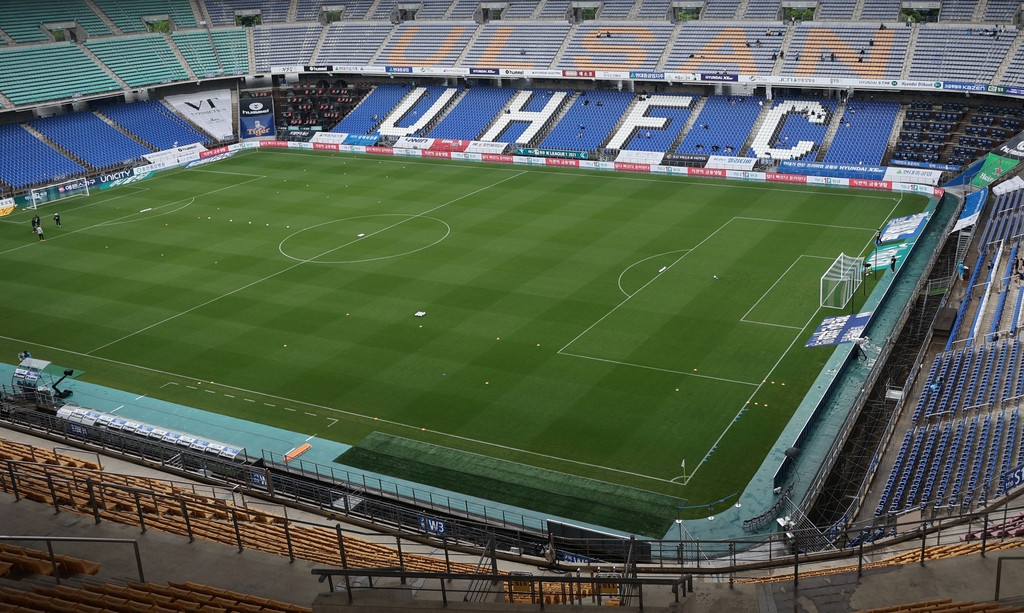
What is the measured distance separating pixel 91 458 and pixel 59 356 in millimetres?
12859

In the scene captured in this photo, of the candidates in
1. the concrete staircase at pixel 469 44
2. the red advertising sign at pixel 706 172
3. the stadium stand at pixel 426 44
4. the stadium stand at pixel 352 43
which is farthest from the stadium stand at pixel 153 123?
the red advertising sign at pixel 706 172

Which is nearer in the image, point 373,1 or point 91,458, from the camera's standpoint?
point 91,458

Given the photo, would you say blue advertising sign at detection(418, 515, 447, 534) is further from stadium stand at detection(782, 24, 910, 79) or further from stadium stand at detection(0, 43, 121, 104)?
stadium stand at detection(0, 43, 121, 104)

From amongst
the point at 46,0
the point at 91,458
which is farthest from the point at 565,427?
the point at 46,0

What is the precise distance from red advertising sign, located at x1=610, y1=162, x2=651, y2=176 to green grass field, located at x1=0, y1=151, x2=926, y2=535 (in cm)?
201

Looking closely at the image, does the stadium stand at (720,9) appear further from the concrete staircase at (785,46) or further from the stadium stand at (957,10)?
the stadium stand at (957,10)

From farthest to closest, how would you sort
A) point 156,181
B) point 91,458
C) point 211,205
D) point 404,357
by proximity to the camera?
point 156,181 < point 211,205 < point 404,357 < point 91,458

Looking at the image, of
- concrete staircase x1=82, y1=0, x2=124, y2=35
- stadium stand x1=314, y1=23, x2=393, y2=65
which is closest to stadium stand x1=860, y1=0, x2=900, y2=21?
stadium stand x1=314, y1=23, x2=393, y2=65

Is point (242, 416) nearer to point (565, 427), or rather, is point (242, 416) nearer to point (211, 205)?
point (565, 427)

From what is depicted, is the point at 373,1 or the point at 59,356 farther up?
the point at 373,1

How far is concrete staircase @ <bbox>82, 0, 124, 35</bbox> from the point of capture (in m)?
86.9

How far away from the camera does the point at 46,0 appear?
83.8 meters

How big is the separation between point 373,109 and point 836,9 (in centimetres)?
4087

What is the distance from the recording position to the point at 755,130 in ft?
230
